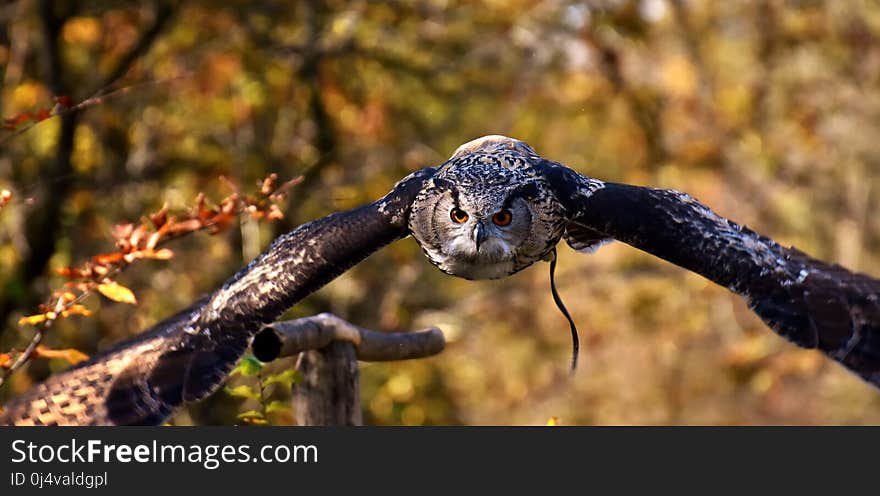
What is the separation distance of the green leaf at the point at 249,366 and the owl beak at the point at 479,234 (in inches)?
39.5

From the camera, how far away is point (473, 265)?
18.3 ft

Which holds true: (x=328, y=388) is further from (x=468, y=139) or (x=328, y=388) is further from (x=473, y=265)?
(x=468, y=139)

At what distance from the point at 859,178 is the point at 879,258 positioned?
1.02 metres

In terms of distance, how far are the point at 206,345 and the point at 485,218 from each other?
124 cm

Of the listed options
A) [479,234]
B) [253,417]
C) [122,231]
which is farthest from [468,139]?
[253,417]

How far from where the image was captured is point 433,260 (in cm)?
576

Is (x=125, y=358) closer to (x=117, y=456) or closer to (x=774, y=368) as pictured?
(x=117, y=456)

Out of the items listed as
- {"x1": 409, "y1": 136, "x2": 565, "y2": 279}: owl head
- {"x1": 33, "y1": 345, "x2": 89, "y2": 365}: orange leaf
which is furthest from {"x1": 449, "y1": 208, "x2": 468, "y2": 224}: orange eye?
{"x1": 33, "y1": 345, "x2": 89, "y2": 365}: orange leaf

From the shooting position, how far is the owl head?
550 cm

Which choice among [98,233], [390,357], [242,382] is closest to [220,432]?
[390,357]

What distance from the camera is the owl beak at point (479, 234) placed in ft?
17.9

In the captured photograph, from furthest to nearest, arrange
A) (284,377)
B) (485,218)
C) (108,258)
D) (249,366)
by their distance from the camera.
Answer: (485,218)
(284,377)
(108,258)
(249,366)

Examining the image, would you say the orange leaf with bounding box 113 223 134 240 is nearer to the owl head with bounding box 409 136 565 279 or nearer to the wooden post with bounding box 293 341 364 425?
the wooden post with bounding box 293 341 364 425

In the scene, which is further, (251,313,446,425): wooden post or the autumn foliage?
(251,313,446,425): wooden post
